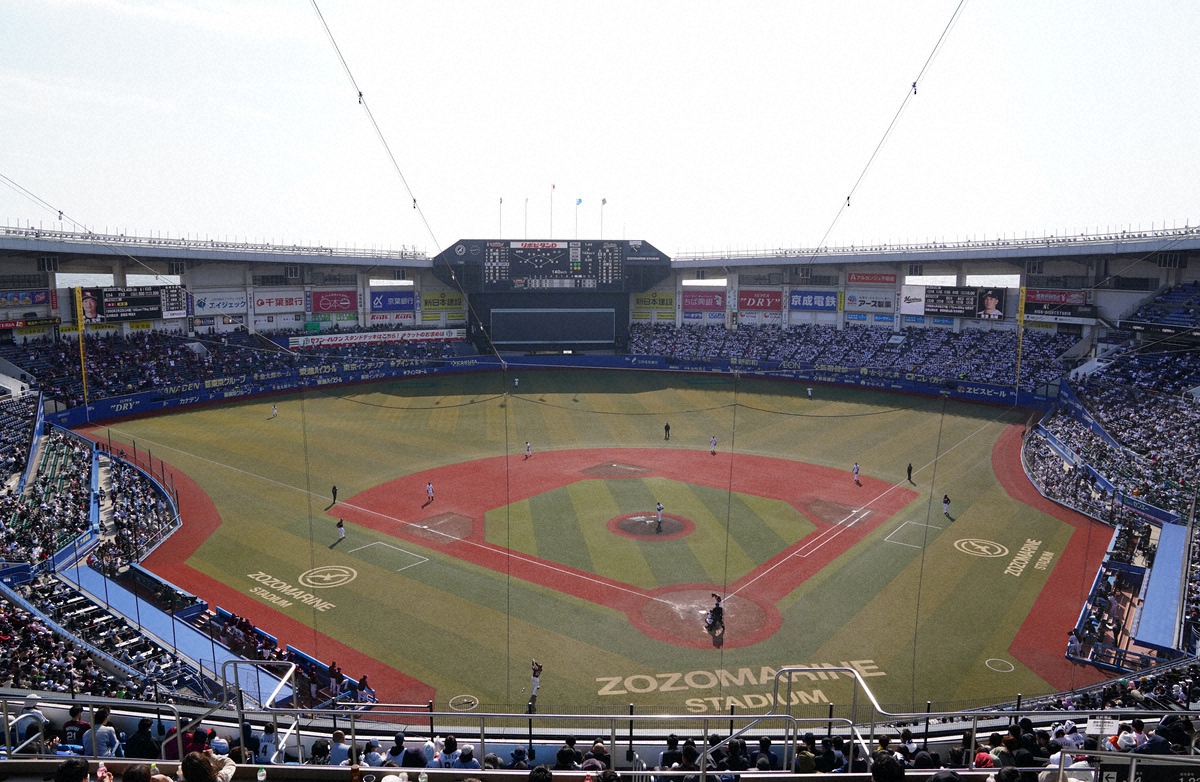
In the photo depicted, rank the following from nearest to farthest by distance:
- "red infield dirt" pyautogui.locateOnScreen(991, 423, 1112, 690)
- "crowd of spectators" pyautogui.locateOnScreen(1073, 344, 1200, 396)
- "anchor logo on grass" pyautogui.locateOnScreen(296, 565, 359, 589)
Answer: "red infield dirt" pyautogui.locateOnScreen(991, 423, 1112, 690)
"anchor logo on grass" pyautogui.locateOnScreen(296, 565, 359, 589)
"crowd of spectators" pyautogui.locateOnScreen(1073, 344, 1200, 396)

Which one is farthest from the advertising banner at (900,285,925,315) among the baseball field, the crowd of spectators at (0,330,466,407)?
the crowd of spectators at (0,330,466,407)

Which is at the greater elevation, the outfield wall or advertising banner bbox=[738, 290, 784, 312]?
advertising banner bbox=[738, 290, 784, 312]

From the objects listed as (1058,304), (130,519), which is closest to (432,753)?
(130,519)

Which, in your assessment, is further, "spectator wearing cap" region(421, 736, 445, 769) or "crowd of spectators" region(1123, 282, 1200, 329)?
"crowd of spectators" region(1123, 282, 1200, 329)

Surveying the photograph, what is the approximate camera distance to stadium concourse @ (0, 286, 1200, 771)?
10734 millimetres

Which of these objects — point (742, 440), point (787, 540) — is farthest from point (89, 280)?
point (787, 540)

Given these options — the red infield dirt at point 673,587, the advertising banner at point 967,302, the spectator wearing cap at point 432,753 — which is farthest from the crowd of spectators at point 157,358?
the spectator wearing cap at point 432,753

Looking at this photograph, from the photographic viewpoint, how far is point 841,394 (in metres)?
58.2

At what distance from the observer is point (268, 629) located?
74.0 feet

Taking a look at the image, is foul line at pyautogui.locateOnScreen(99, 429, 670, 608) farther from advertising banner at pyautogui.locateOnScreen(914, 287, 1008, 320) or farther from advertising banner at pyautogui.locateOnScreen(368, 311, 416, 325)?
advertising banner at pyautogui.locateOnScreen(914, 287, 1008, 320)

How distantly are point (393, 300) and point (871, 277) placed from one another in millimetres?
42635

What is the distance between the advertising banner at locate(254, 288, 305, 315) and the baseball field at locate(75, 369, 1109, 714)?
1502 cm

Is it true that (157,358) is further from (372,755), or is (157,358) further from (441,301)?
(372,755)

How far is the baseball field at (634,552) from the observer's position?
20.9m
